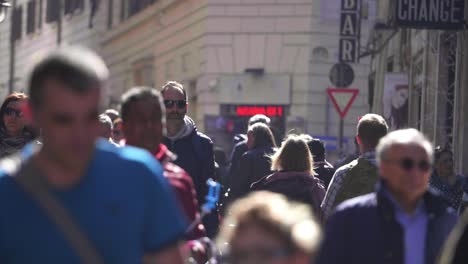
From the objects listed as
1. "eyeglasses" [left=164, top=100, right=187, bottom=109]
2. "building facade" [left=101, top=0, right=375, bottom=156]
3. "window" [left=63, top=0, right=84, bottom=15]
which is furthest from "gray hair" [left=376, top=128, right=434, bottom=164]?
"window" [left=63, top=0, right=84, bottom=15]

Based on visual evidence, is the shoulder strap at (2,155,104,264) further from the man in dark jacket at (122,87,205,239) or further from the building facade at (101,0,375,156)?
the building facade at (101,0,375,156)

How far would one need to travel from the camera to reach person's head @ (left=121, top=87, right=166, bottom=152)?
6320 millimetres

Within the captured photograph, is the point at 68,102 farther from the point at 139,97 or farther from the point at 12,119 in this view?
the point at 12,119

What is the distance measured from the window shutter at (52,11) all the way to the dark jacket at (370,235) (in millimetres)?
43965

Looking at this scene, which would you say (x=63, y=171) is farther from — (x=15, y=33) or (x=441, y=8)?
(x=15, y=33)

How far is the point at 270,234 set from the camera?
13.8 feet

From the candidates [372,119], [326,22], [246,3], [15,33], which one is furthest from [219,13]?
[15,33]

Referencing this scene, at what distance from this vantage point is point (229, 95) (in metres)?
30.6

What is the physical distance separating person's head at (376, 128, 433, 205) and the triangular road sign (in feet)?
54.3

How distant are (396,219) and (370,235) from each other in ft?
0.44

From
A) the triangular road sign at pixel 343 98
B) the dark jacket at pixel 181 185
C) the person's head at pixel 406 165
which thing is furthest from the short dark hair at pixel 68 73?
the triangular road sign at pixel 343 98

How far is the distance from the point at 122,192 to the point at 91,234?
18 cm

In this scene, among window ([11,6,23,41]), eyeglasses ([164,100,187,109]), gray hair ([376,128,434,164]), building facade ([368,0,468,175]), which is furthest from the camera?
window ([11,6,23,41])

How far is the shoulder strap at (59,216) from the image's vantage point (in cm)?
426
